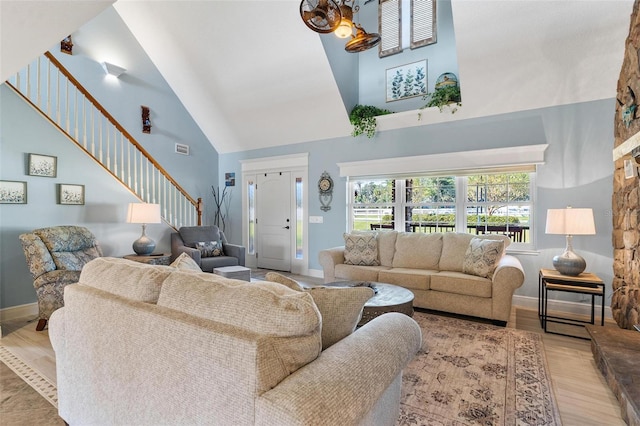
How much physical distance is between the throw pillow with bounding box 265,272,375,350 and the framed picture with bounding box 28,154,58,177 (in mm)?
3830

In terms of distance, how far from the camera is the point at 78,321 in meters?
1.54

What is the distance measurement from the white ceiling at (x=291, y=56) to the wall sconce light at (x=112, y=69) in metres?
0.70

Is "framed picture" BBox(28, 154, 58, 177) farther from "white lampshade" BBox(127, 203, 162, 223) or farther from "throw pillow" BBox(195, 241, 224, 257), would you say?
"throw pillow" BBox(195, 241, 224, 257)

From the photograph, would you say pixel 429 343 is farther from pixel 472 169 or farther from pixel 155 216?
pixel 155 216

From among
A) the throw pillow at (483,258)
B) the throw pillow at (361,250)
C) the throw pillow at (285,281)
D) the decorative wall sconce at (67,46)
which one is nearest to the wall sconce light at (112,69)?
the decorative wall sconce at (67,46)

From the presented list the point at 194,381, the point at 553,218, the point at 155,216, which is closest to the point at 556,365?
the point at 553,218

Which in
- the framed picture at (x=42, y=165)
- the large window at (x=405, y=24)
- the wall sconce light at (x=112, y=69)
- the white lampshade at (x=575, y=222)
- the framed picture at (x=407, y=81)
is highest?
the large window at (x=405, y=24)

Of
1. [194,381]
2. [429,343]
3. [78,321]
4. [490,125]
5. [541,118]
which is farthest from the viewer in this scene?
[490,125]

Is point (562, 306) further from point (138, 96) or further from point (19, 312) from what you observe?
point (138, 96)

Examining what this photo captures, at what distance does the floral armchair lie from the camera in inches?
119

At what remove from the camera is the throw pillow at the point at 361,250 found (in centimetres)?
419

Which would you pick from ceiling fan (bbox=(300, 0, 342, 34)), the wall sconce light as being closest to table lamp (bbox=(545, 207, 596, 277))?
ceiling fan (bbox=(300, 0, 342, 34))

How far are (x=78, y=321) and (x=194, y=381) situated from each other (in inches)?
35.1

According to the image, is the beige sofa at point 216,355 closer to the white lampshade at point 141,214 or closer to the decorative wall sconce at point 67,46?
the white lampshade at point 141,214
